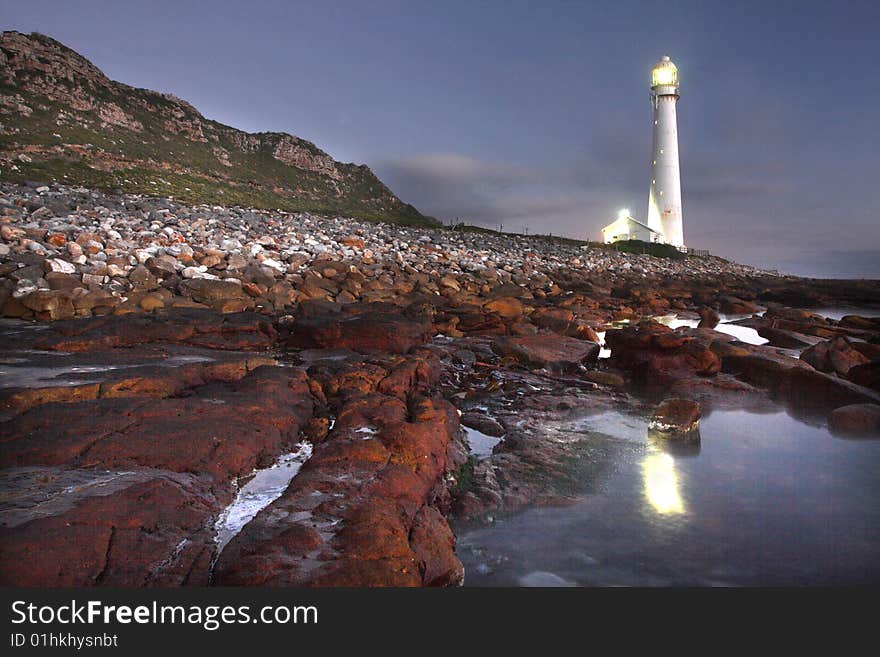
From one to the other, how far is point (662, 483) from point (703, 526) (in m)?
0.69

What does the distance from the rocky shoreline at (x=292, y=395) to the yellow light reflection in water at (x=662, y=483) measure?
1.53 feet

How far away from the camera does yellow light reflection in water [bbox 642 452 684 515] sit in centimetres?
391

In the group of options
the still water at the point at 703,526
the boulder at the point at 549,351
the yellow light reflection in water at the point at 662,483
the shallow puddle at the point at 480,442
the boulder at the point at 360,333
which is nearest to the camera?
the still water at the point at 703,526

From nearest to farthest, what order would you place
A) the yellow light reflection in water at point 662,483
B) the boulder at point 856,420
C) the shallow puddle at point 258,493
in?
1. the shallow puddle at point 258,493
2. the yellow light reflection in water at point 662,483
3. the boulder at point 856,420

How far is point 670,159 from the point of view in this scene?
43.8m

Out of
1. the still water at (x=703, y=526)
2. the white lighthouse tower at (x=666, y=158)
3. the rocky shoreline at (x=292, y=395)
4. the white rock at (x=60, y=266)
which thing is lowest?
the still water at (x=703, y=526)

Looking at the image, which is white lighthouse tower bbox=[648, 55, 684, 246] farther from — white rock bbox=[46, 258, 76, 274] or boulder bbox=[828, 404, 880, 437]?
white rock bbox=[46, 258, 76, 274]

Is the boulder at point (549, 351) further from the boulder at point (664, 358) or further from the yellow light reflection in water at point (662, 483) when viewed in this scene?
the yellow light reflection in water at point (662, 483)

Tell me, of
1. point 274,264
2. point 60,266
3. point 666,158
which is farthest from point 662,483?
point 666,158

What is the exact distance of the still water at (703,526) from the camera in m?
3.08

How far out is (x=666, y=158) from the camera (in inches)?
1725

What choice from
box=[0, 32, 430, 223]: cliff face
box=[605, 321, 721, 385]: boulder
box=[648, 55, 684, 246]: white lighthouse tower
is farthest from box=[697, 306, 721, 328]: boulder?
box=[648, 55, 684, 246]: white lighthouse tower

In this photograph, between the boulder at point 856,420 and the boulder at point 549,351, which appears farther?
the boulder at point 549,351

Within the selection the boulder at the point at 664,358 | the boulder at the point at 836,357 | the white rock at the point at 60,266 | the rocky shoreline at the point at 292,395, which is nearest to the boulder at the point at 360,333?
the rocky shoreline at the point at 292,395
